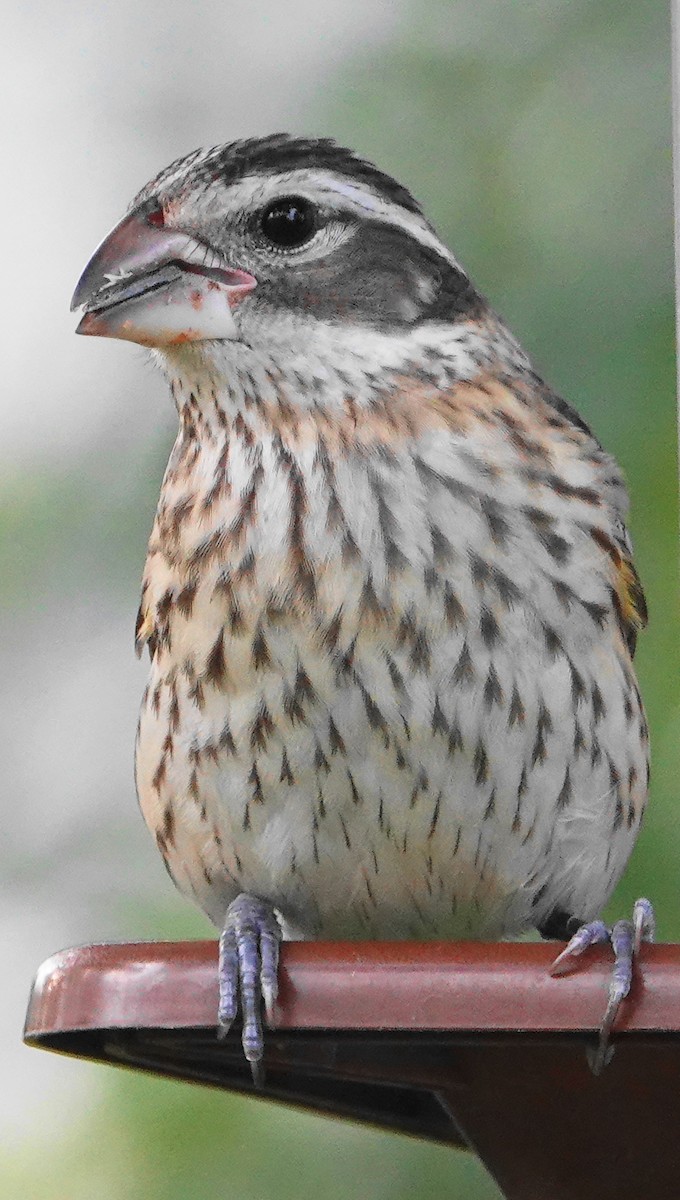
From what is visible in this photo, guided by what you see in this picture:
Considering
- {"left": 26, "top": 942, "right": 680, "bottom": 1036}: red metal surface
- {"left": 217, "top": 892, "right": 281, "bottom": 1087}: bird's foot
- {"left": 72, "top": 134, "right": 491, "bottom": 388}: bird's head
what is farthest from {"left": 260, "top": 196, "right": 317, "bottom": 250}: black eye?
{"left": 26, "top": 942, "right": 680, "bottom": 1036}: red metal surface

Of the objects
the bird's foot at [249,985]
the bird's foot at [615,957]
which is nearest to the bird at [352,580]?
the bird's foot at [249,985]

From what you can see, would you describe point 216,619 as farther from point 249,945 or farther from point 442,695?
point 249,945

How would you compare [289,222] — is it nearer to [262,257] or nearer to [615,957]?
[262,257]

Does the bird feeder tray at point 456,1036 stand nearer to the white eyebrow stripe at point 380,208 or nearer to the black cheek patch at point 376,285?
the black cheek patch at point 376,285

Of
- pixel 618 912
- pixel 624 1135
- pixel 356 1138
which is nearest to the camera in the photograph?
pixel 624 1135

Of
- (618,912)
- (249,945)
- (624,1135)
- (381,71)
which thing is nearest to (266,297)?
(249,945)

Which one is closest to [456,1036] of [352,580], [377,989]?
[377,989]

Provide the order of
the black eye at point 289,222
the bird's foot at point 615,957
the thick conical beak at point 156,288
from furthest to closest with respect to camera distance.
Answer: the black eye at point 289,222, the thick conical beak at point 156,288, the bird's foot at point 615,957
